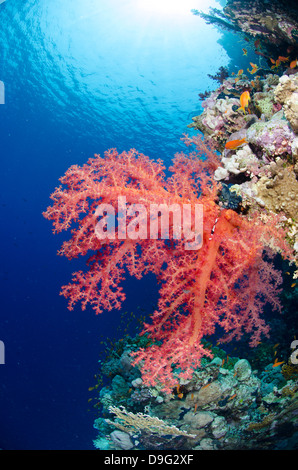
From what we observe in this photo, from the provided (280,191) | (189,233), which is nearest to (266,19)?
(280,191)

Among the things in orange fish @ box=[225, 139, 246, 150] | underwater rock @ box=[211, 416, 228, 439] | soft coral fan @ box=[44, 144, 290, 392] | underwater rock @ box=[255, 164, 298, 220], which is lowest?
underwater rock @ box=[211, 416, 228, 439]

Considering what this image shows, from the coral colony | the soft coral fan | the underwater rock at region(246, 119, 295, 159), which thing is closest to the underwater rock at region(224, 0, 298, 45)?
the coral colony

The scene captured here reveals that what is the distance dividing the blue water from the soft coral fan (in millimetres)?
22790

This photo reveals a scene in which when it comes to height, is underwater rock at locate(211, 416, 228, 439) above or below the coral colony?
below

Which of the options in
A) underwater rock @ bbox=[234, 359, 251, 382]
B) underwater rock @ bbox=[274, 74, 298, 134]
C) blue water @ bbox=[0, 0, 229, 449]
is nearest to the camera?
underwater rock @ bbox=[274, 74, 298, 134]

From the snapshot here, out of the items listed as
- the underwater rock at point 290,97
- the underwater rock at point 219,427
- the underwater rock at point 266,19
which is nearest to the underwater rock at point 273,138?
the underwater rock at point 290,97

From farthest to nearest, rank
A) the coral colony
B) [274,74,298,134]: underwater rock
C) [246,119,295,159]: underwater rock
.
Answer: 1. [246,119,295,159]: underwater rock
2. the coral colony
3. [274,74,298,134]: underwater rock

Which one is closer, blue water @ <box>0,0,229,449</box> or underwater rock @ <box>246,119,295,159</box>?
underwater rock @ <box>246,119,295,159</box>

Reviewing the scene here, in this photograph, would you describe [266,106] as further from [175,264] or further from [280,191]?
[175,264]

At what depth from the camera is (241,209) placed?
3.81 meters

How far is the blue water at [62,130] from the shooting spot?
2328cm

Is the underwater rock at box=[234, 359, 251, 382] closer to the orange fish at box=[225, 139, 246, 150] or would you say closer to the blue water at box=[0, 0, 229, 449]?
the orange fish at box=[225, 139, 246, 150]

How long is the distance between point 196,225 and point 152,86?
27.7m

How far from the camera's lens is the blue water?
2328cm
